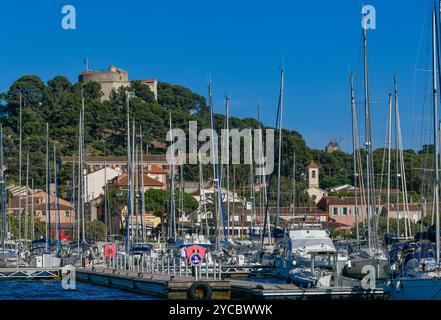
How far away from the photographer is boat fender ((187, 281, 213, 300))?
37.8 m

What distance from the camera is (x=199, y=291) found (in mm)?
38031

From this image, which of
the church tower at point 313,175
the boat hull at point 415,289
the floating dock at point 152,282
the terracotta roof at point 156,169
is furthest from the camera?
the church tower at point 313,175

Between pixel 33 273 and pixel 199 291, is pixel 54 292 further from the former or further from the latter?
pixel 199 291

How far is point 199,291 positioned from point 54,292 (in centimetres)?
1199

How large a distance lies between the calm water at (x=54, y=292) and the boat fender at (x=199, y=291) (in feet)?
13.7

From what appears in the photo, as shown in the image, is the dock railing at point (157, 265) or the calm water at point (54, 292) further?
the dock railing at point (157, 265)

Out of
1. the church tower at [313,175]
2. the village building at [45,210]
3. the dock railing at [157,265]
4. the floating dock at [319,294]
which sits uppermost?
the church tower at [313,175]

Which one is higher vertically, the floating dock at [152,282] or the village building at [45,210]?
the village building at [45,210]

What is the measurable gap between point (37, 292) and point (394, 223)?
4936 centimetres

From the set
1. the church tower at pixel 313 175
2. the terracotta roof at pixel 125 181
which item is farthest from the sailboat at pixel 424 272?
the church tower at pixel 313 175

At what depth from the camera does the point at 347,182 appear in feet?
591

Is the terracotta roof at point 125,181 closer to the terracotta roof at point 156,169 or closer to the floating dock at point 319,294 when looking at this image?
the terracotta roof at point 156,169

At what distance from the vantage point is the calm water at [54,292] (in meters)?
44.3
